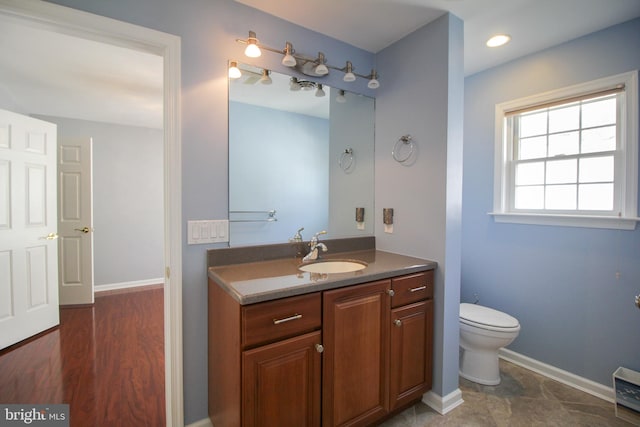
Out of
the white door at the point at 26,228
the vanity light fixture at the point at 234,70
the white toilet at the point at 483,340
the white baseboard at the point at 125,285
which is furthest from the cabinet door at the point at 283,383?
the white baseboard at the point at 125,285

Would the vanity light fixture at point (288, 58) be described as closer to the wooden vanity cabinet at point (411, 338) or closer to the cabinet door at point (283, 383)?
the wooden vanity cabinet at point (411, 338)

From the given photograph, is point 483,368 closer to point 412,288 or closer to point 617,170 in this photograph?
point 412,288

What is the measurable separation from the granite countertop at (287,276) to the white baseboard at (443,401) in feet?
2.67

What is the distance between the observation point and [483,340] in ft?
6.46

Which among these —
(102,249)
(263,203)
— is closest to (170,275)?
(263,203)

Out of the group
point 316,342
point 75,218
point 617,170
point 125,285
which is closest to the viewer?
point 316,342

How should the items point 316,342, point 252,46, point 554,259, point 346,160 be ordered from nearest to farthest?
point 316,342 → point 252,46 → point 554,259 → point 346,160

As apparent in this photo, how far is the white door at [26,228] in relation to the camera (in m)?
2.45

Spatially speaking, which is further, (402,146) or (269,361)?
(402,146)

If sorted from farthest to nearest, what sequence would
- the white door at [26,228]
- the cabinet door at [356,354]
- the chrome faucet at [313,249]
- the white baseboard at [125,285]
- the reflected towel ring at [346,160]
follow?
the white baseboard at [125,285] → the white door at [26,228] → the reflected towel ring at [346,160] → the chrome faucet at [313,249] → the cabinet door at [356,354]

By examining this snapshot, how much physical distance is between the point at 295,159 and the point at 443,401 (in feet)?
6.05

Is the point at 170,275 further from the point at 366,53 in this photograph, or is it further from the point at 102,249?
the point at 102,249

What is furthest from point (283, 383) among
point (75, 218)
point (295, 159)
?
point (75, 218)

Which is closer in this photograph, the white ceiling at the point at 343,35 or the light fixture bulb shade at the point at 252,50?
the light fixture bulb shade at the point at 252,50
